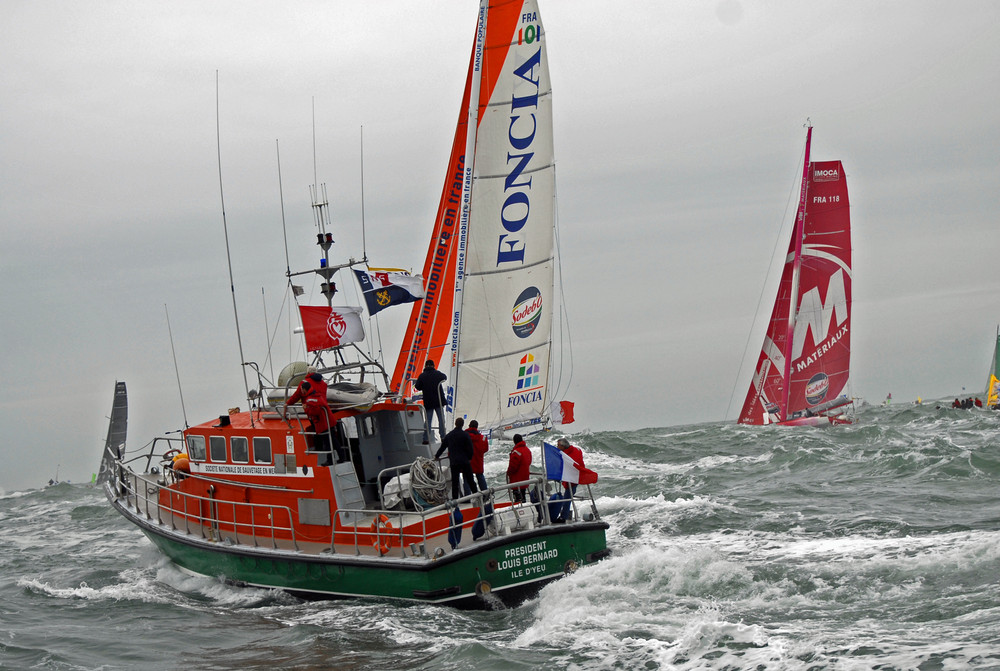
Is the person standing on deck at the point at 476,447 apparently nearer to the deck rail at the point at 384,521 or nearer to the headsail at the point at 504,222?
the deck rail at the point at 384,521

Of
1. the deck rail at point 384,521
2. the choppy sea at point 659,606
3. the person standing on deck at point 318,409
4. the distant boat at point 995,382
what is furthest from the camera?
the distant boat at point 995,382

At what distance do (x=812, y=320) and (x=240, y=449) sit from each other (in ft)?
96.8

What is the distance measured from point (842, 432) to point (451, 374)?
85.8ft

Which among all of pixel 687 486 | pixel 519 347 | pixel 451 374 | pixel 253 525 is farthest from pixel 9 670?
pixel 687 486

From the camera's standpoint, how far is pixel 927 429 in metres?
36.8

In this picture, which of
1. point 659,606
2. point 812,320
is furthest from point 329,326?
point 812,320

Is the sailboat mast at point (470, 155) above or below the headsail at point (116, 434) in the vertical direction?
above

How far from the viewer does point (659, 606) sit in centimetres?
1109

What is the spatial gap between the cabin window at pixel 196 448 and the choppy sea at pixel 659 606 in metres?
1.94

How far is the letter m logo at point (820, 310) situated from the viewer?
38.5m

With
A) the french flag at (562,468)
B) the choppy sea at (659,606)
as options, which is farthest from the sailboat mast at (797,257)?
the french flag at (562,468)

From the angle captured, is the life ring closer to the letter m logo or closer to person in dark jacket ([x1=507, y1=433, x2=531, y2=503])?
person in dark jacket ([x1=507, y1=433, x2=531, y2=503])

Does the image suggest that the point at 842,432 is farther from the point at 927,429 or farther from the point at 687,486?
the point at 687,486

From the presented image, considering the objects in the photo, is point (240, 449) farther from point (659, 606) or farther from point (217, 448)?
point (659, 606)
